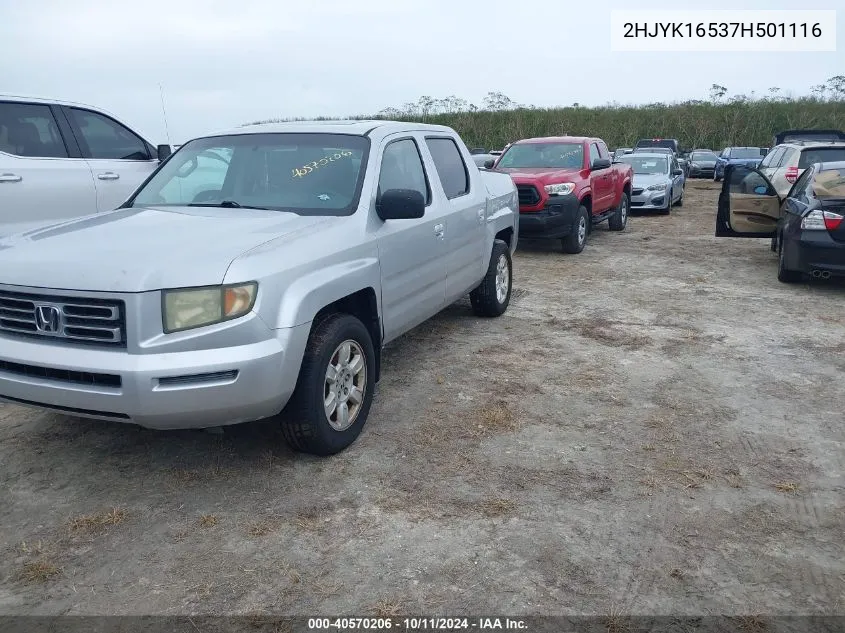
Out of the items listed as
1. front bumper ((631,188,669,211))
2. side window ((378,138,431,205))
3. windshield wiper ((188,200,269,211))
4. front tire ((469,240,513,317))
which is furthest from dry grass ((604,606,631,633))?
front bumper ((631,188,669,211))

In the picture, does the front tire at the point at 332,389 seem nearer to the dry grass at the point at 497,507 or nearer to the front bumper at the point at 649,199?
the dry grass at the point at 497,507

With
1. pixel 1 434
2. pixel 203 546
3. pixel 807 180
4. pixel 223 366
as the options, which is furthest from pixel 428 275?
pixel 807 180

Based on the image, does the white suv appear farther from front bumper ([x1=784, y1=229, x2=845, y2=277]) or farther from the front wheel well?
the front wheel well

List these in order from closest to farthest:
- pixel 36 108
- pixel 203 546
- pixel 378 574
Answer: pixel 378 574, pixel 203 546, pixel 36 108

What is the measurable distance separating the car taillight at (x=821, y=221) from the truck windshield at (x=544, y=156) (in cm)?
420

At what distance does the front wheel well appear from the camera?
13.8ft

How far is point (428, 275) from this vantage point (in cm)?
511

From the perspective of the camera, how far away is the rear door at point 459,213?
18.1ft

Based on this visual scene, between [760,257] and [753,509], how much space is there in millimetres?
8066

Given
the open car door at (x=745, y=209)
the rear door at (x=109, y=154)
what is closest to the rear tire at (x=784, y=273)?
the open car door at (x=745, y=209)

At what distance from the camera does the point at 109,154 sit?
23.3ft

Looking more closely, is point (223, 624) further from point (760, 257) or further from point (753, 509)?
point (760, 257)

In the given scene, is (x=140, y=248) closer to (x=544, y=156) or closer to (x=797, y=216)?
(x=797, y=216)

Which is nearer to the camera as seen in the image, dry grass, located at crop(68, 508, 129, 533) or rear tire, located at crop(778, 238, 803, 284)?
dry grass, located at crop(68, 508, 129, 533)
